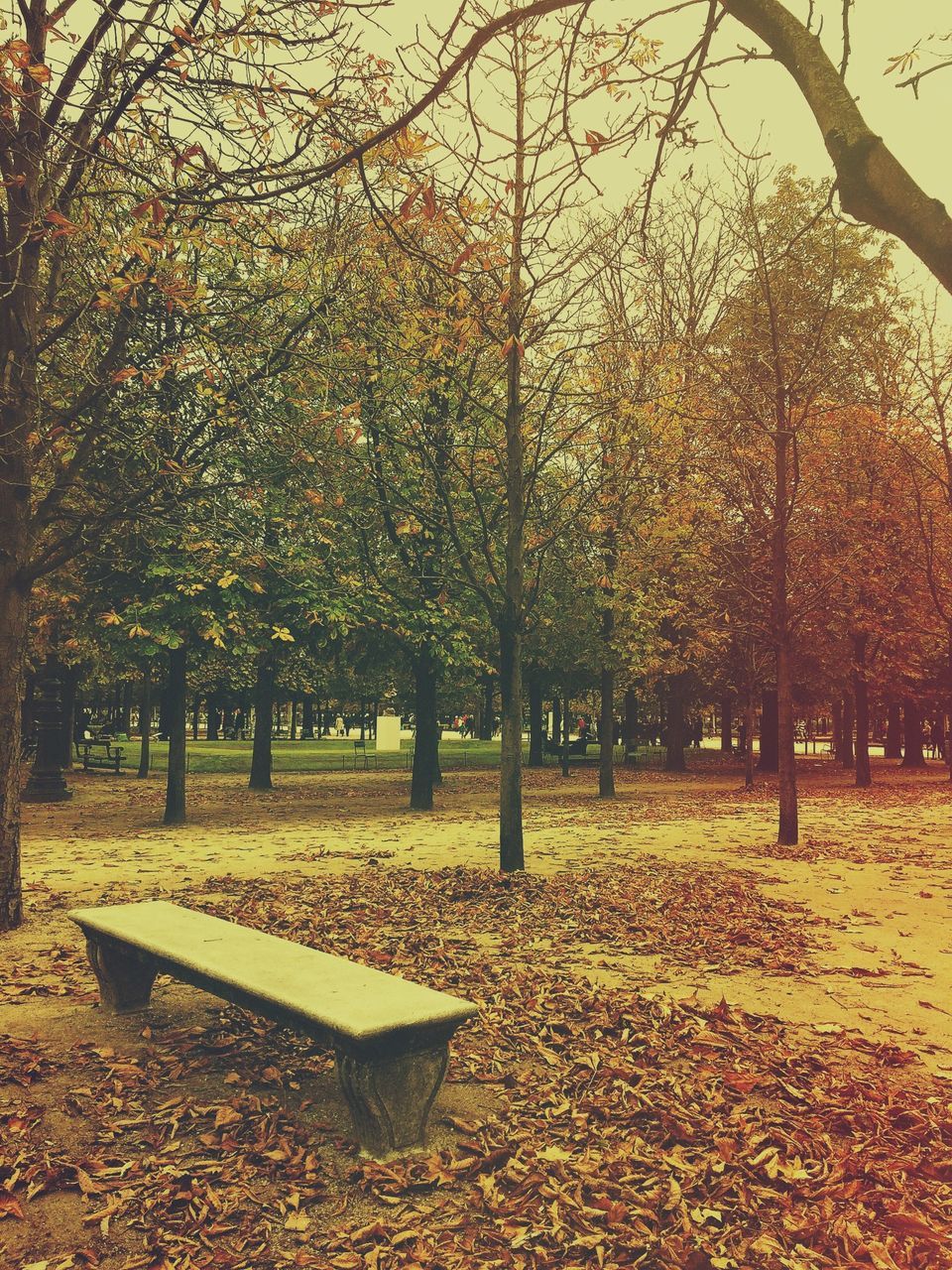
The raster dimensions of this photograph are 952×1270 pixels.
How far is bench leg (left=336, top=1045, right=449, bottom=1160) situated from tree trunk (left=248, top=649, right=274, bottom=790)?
17.0 m

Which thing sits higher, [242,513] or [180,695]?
[242,513]

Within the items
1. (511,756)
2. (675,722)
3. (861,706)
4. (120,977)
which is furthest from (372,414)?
(675,722)

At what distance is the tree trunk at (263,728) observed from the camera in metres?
21.1

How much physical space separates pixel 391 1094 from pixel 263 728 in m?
19.3

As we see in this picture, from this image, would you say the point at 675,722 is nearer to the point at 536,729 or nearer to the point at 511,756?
the point at 536,729

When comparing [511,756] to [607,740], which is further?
[607,740]

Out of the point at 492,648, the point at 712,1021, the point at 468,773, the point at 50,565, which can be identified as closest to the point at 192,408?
the point at 50,565

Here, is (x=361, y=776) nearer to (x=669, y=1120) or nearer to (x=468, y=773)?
(x=468, y=773)

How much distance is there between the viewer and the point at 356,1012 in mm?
3707

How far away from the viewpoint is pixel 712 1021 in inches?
215

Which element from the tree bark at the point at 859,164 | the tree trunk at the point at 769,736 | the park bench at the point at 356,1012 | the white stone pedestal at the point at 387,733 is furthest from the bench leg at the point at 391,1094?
the white stone pedestal at the point at 387,733

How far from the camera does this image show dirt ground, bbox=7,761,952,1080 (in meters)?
6.30

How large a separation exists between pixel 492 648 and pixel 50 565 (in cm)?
1521

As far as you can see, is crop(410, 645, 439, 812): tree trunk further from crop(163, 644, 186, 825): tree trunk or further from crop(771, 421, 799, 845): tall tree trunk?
crop(771, 421, 799, 845): tall tree trunk
